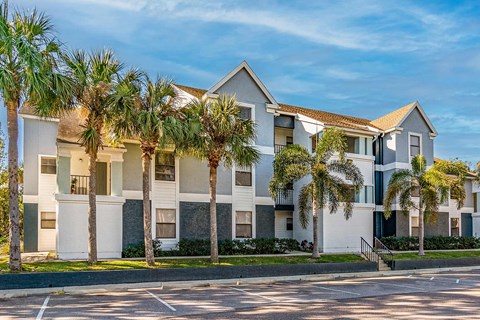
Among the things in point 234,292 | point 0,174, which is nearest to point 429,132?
point 234,292

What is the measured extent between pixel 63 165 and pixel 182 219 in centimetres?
749

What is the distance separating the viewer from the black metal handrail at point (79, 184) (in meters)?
26.5

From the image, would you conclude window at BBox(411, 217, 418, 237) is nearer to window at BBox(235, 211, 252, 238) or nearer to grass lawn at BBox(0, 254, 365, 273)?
grass lawn at BBox(0, 254, 365, 273)

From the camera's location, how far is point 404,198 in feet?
96.9

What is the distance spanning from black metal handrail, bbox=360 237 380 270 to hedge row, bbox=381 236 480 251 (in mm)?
2363

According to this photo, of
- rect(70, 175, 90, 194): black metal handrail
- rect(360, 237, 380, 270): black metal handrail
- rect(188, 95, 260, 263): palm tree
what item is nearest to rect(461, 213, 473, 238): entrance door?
rect(360, 237, 380, 270): black metal handrail

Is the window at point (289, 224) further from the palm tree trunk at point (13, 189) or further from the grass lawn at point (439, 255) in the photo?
the palm tree trunk at point (13, 189)

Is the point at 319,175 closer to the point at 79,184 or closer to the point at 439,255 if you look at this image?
the point at 439,255

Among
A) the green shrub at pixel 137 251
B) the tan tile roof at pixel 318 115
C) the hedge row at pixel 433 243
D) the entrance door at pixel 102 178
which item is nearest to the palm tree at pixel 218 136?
the green shrub at pixel 137 251

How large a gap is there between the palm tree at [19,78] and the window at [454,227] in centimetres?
3243

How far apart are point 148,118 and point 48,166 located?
11.2 m

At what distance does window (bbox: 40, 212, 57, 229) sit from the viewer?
2759cm

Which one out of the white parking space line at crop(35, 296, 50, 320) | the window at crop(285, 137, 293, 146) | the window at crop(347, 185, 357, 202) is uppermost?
the window at crop(285, 137, 293, 146)

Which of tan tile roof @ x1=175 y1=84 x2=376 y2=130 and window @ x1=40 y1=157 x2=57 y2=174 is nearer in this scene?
window @ x1=40 y1=157 x2=57 y2=174
